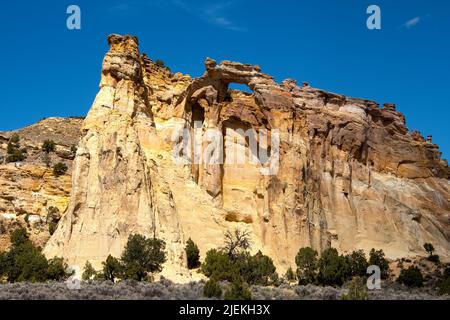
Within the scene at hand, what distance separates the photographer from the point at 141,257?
35156 mm

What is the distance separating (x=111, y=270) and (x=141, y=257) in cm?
176

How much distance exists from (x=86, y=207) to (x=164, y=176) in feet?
24.3

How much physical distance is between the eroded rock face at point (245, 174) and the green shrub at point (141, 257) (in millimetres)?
1499

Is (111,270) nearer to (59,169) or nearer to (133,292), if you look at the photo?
(133,292)

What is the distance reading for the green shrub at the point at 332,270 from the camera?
39.2 meters

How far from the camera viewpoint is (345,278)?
133ft

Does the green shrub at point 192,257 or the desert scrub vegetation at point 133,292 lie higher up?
the green shrub at point 192,257

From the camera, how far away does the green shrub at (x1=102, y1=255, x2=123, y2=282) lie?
3453 cm

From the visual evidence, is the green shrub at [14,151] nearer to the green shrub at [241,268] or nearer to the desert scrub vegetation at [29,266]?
the desert scrub vegetation at [29,266]

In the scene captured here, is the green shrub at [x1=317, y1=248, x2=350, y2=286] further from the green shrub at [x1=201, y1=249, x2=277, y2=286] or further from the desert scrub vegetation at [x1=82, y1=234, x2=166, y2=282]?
the desert scrub vegetation at [x1=82, y1=234, x2=166, y2=282]

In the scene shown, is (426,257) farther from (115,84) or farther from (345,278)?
(115,84)

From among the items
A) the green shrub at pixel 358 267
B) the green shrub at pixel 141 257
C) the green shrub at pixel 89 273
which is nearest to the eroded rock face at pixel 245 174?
Result: the green shrub at pixel 141 257

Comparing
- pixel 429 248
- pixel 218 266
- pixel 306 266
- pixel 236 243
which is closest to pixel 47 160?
pixel 236 243
